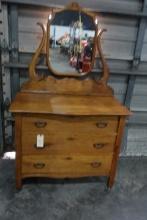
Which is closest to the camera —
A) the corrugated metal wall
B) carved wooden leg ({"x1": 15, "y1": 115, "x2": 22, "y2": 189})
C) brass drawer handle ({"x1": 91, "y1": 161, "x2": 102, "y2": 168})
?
carved wooden leg ({"x1": 15, "y1": 115, "x2": 22, "y2": 189})

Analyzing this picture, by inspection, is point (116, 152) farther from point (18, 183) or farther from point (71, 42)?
point (71, 42)

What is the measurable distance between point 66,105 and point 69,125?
162mm

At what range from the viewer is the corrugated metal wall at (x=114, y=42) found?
5.99 ft

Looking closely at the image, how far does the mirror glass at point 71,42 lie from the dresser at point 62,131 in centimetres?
8

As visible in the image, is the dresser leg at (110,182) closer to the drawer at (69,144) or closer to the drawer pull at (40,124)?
the drawer at (69,144)

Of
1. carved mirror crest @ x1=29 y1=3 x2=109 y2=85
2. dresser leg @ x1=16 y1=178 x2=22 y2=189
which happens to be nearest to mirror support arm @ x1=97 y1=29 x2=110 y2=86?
carved mirror crest @ x1=29 y1=3 x2=109 y2=85

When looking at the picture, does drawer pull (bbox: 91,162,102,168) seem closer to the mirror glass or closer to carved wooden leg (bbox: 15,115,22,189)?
carved wooden leg (bbox: 15,115,22,189)

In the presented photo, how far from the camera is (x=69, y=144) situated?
5.24 feet

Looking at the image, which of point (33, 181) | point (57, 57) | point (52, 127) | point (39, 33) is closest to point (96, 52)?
point (57, 57)

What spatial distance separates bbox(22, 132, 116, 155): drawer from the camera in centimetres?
156

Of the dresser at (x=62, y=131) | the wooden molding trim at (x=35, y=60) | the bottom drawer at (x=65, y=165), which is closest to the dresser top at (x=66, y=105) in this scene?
the dresser at (x=62, y=131)

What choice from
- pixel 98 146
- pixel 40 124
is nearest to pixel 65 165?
pixel 98 146

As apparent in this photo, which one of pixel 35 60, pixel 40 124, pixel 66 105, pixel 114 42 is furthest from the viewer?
pixel 114 42

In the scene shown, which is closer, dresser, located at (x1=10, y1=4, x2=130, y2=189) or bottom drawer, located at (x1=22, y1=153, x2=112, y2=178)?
dresser, located at (x1=10, y1=4, x2=130, y2=189)
